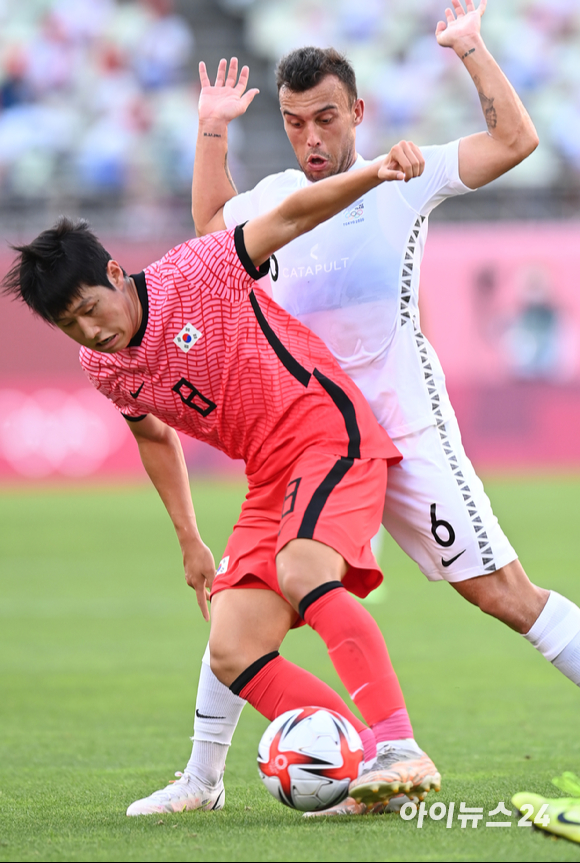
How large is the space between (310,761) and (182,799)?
0.82m

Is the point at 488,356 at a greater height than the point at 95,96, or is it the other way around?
the point at 95,96

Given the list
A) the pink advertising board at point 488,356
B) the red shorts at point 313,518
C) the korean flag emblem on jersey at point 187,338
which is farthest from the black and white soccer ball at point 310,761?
the pink advertising board at point 488,356

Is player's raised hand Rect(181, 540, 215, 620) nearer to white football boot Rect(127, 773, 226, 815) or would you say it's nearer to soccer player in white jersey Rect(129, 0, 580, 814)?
soccer player in white jersey Rect(129, 0, 580, 814)

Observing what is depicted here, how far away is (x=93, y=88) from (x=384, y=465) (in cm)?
1902

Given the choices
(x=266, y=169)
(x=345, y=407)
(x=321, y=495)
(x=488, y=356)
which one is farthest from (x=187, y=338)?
(x=266, y=169)

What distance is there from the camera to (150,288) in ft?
12.1

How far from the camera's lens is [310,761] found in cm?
318

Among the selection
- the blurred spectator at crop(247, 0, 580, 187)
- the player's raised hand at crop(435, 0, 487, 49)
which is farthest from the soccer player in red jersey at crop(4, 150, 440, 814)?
the blurred spectator at crop(247, 0, 580, 187)

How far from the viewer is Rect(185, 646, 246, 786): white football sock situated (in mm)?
3928

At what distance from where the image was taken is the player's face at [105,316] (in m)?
3.49

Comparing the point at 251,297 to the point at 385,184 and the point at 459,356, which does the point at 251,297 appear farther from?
the point at 459,356

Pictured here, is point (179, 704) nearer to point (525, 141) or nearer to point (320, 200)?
point (320, 200)

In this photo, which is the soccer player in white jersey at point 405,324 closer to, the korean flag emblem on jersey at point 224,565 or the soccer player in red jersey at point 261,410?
the soccer player in red jersey at point 261,410

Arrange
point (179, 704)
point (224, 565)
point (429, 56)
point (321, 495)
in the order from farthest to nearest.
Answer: point (429, 56) < point (179, 704) < point (224, 565) < point (321, 495)
